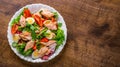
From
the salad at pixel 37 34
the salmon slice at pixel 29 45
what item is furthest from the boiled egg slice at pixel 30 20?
the salmon slice at pixel 29 45

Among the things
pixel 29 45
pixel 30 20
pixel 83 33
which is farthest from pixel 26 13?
pixel 83 33

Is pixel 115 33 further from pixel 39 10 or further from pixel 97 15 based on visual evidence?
pixel 39 10

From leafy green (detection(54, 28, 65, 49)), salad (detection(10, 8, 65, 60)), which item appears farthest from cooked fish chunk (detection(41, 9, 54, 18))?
leafy green (detection(54, 28, 65, 49))

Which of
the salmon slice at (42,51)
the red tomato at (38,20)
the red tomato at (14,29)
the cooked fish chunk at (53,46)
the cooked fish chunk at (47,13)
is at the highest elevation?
the cooked fish chunk at (47,13)

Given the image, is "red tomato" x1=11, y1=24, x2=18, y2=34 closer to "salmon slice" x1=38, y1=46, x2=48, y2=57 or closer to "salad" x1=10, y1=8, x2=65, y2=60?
"salad" x1=10, y1=8, x2=65, y2=60

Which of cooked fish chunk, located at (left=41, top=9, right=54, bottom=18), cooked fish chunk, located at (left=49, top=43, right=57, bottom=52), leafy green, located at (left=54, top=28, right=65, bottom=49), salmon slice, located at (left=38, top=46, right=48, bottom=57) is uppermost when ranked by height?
cooked fish chunk, located at (left=41, top=9, right=54, bottom=18)

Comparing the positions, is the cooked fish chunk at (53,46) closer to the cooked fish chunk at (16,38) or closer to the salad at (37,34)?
the salad at (37,34)

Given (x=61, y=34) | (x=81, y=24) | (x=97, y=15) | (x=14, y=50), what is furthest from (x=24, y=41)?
(x=97, y=15)
